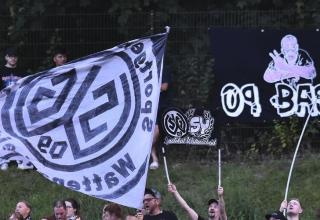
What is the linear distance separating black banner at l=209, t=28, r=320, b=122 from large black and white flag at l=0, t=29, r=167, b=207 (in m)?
3.37

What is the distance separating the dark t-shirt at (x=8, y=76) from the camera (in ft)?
50.8

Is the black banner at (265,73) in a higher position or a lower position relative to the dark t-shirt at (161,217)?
higher

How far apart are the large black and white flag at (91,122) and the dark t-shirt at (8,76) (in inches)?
156

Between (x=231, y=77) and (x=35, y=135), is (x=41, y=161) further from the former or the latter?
(x=231, y=77)

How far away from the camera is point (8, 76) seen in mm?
15547

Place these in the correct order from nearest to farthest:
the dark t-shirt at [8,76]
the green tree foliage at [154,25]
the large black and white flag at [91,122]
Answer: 1. the large black and white flag at [91,122]
2. the dark t-shirt at [8,76]
3. the green tree foliage at [154,25]

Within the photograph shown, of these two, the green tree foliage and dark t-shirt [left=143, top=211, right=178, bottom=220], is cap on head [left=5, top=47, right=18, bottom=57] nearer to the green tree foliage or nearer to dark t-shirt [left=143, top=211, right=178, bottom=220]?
the green tree foliage

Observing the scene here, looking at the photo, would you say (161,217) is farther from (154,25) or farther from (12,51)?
(12,51)

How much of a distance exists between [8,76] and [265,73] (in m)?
3.57

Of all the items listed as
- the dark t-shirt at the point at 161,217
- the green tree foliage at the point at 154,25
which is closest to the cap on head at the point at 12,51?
the green tree foliage at the point at 154,25

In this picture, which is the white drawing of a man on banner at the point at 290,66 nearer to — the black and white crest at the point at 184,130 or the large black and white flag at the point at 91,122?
the black and white crest at the point at 184,130

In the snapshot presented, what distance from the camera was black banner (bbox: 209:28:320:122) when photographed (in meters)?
15.0

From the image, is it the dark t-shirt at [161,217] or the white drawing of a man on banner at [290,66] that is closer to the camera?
the dark t-shirt at [161,217]

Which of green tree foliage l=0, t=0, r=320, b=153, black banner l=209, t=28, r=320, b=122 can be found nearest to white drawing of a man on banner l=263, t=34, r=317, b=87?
black banner l=209, t=28, r=320, b=122
